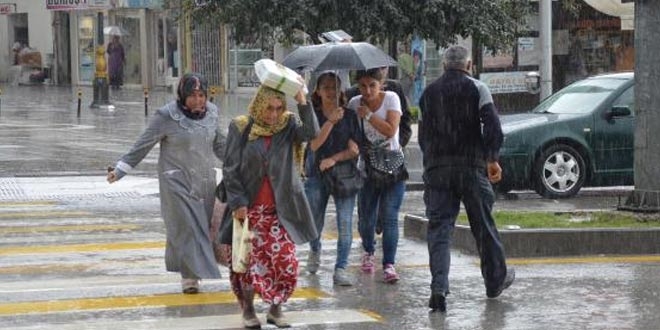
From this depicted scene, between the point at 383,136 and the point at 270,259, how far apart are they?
221cm

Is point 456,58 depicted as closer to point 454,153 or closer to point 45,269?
point 454,153

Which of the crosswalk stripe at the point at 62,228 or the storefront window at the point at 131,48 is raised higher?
the storefront window at the point at 131,48

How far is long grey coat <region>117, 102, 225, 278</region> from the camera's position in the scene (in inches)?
388

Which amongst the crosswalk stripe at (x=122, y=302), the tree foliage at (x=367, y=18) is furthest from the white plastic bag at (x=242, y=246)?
the tree foliage at (x=367, y=18)

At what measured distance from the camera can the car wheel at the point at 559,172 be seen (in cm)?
1630

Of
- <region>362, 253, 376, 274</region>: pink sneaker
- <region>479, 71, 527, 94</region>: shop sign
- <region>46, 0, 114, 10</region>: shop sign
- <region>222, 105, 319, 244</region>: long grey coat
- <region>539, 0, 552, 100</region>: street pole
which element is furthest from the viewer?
<region>46, 0, 114, 10</region>: shop sign

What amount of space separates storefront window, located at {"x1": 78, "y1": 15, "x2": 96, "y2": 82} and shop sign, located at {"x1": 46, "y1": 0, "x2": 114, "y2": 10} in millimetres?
1356

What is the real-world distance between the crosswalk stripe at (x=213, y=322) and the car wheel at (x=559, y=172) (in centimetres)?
747

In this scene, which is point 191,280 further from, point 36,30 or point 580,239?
point 36,30

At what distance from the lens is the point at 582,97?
55.6ft

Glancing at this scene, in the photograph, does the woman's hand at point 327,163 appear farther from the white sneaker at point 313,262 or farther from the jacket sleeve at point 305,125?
the jacket sleeve at point 305,125

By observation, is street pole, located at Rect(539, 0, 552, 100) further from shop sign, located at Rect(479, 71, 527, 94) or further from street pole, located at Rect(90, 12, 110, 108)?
street pole, located at Rect(90, 12, 110, 108)

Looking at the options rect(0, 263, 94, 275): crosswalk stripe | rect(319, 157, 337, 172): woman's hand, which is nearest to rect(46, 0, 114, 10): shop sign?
rect(0, 263, 94, 275): crosswalk stripe

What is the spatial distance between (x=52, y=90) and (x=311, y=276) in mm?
40028
